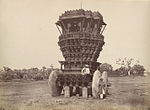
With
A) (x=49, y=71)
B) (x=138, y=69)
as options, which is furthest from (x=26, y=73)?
(x=138, y=69)

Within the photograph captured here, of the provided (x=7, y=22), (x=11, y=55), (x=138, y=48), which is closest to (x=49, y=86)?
(x=11, y=55)

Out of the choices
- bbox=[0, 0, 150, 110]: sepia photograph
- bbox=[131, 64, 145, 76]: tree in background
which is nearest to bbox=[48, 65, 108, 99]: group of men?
bbox=[0, 0, 150, 110]: sepia photograph

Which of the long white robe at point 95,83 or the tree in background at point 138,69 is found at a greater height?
the tree in background at point 138,69

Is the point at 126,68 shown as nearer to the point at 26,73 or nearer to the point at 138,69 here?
the point at 138,69

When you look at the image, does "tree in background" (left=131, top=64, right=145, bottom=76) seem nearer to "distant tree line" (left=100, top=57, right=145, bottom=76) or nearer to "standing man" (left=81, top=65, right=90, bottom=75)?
"distant tree line" (left=100, top=57, right=145, bottom=76)

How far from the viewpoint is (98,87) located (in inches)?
48.1

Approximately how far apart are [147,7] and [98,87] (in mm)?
404

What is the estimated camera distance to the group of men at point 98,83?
122cm

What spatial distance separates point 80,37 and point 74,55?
0.08 m

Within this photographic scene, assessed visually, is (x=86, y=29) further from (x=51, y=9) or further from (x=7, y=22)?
(x=7, y=22)

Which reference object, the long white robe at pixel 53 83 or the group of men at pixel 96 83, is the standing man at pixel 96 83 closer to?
the group of men at pixel 96 83

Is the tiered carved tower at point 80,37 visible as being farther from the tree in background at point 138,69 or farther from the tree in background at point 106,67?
the tree in background at point 138,69

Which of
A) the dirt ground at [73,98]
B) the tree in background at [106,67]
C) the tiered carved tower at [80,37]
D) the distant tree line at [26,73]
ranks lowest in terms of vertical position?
the dirt ground at [73,98]

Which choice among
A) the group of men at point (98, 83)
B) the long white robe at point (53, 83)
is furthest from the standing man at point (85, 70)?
the long white robe at point (53, 83)
